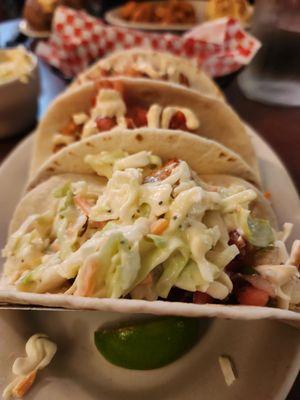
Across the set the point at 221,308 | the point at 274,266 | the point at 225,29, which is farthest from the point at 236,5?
the point at 221,308

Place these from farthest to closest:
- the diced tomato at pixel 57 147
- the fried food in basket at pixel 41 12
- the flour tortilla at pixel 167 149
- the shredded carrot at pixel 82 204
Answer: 1. the fried food in basket at pixel 41 12
2. the diced tomato at pixel 57 147
3. the flour tortilla at pixel 167 149
4. the shredded carrot at pixel 82 204

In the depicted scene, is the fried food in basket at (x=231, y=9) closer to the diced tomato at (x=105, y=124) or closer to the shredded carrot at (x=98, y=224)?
the diced tomato at (x=105, y=124)

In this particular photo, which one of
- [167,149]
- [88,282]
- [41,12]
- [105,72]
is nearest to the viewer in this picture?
[88,282]

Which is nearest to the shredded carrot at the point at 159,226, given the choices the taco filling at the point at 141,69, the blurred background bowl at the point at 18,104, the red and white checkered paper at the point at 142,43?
the taco filling at the point at 141,69

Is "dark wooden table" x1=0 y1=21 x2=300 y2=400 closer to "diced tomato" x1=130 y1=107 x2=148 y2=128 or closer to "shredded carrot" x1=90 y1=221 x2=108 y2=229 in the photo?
"diced tomato" x1=130 y1=107 x2=148 y2=128

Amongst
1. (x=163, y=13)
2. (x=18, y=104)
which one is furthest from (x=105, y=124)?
(x=163, y=13)

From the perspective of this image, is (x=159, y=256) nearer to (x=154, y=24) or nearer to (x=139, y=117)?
(x=139, y=117)
